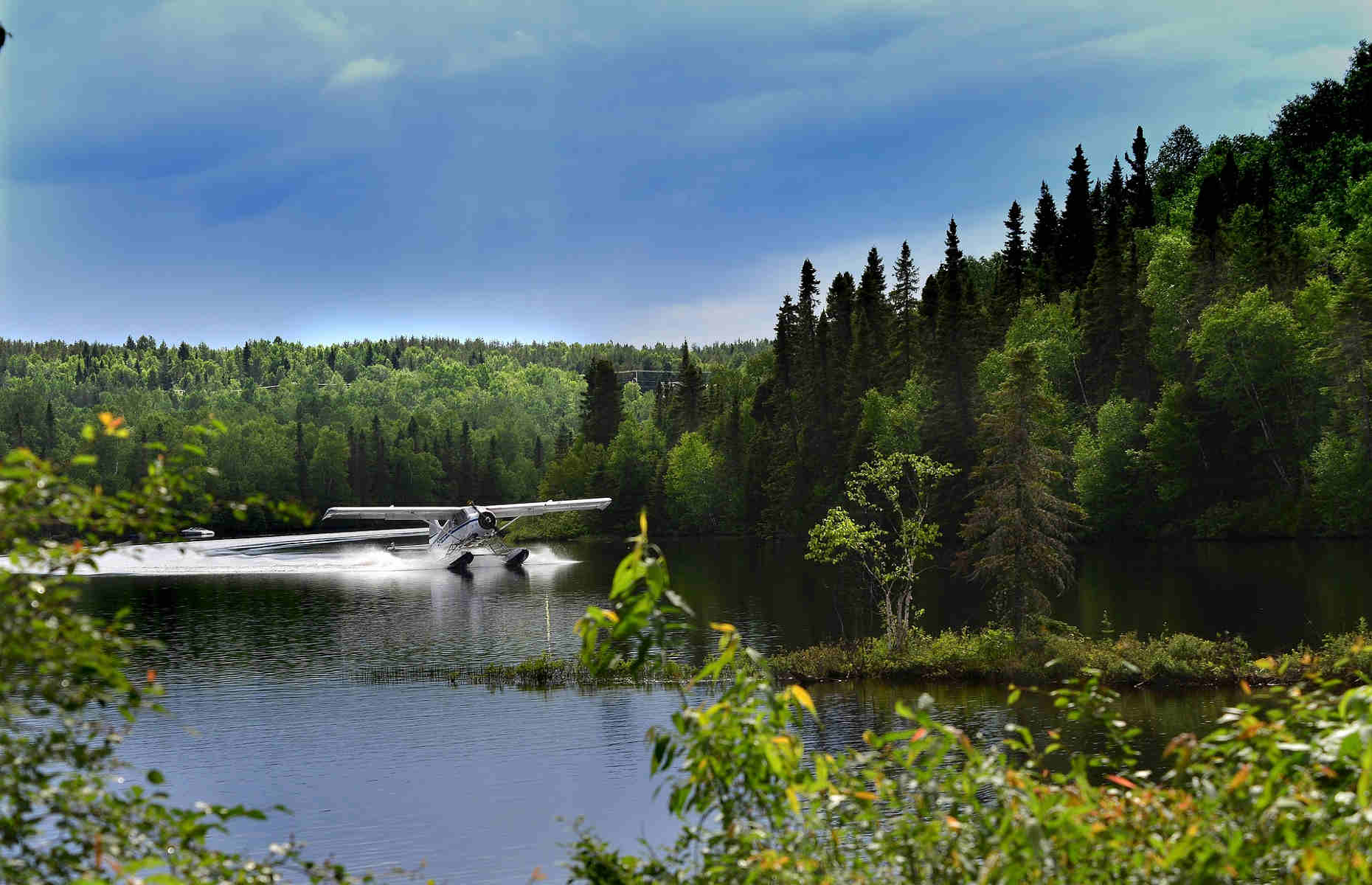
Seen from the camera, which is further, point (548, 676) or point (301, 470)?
point (301, 470)

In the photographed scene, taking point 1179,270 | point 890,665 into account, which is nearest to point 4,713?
point 890,665

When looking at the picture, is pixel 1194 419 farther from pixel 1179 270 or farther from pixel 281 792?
pixel 281 792

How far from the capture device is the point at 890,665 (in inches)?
1187

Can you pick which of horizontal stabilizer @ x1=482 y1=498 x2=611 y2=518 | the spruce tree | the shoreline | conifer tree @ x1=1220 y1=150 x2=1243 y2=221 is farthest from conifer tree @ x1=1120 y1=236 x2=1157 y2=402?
the spruce tree

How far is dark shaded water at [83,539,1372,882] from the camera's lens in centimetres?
2109

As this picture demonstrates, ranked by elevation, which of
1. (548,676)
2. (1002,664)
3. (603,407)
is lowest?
(548,676)

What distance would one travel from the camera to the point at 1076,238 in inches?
3893

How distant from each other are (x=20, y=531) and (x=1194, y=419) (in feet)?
234

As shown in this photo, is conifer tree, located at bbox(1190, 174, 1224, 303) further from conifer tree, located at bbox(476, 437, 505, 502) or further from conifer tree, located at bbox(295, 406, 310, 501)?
conifer tree, located at bbox(295, 406, 310, 501)

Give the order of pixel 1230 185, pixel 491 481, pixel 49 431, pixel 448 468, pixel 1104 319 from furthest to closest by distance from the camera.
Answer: pixel 49 431 → pixel 448 468 → pixel 491 481 → pixel 1230 185 → pixel 1104 319

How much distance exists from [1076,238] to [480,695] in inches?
3115

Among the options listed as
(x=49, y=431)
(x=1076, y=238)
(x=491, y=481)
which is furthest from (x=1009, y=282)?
(x=49, y=431)

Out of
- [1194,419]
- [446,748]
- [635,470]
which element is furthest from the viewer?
[635,470]

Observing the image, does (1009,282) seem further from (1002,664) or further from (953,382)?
(1002,664)
